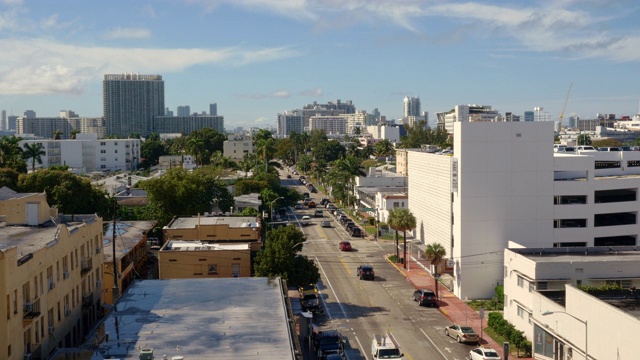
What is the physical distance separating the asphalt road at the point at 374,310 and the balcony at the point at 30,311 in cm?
2114

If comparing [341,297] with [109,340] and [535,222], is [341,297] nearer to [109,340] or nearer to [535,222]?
[535,222]

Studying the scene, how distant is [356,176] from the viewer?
130 m

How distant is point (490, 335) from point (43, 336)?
30470 millimetres

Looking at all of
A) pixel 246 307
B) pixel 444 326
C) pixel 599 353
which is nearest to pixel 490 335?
pixel 444 326

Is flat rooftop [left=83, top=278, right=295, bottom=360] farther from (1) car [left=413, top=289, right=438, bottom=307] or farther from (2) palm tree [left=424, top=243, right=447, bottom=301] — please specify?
(2) palm tree [left=424, top=243, right=447, bottom=301]

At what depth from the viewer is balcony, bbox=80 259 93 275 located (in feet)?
127

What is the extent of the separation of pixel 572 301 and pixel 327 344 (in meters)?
14.6

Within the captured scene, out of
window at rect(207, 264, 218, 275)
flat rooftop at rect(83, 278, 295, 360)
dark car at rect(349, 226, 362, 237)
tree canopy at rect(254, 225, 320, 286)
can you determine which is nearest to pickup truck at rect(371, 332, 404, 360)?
flat rooftop at rect(83, 278, 295, 360)

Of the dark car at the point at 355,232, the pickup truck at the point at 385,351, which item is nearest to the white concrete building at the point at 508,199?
the pickup truck at the point at 385,351

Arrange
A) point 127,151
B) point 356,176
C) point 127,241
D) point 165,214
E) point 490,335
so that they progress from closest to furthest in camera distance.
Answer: point 490,335 < point 127,241 < point 165,214 < point 356,176 < point 127,151

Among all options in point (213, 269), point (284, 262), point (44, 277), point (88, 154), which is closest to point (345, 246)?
point (284, 262)

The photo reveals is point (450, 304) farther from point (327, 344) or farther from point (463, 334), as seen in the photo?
point (327, 344)

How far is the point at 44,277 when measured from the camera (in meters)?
31.8

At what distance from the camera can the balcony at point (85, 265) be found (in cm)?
3875
